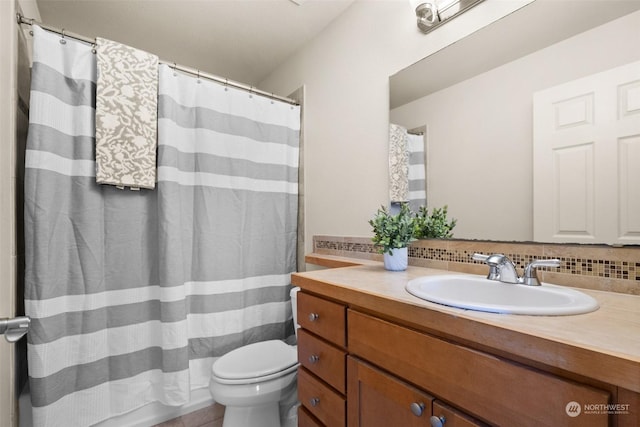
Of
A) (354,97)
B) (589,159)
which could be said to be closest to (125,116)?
(354,97)

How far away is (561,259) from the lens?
0.91 metres

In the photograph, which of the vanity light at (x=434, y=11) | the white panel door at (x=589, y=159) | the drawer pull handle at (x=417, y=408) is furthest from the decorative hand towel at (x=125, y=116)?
the white panel door at (x=589, y=159)

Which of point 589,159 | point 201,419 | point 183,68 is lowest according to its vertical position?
point 201,419

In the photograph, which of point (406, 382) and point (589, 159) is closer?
point (406, 382)

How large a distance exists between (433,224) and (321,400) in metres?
0.85

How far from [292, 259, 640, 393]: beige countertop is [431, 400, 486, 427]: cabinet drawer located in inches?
6.0

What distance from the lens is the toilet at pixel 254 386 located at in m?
1.26

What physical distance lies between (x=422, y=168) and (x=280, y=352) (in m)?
1.19

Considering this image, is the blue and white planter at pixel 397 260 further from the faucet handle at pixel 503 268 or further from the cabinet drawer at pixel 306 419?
the cabinet drawer at pixel 306 419

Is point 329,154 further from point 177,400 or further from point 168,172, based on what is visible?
point 177,400

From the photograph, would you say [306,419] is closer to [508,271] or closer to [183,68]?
[508,271]

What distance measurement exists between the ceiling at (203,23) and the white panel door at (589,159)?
1.32m

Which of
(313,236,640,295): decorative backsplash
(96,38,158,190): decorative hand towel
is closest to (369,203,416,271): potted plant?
(313,236,640,295): decorative backsplash

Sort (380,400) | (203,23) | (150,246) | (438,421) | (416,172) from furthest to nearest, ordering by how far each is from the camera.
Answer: (203,23) → (150,246) → (416,172) → (380,400) → (438,421)
